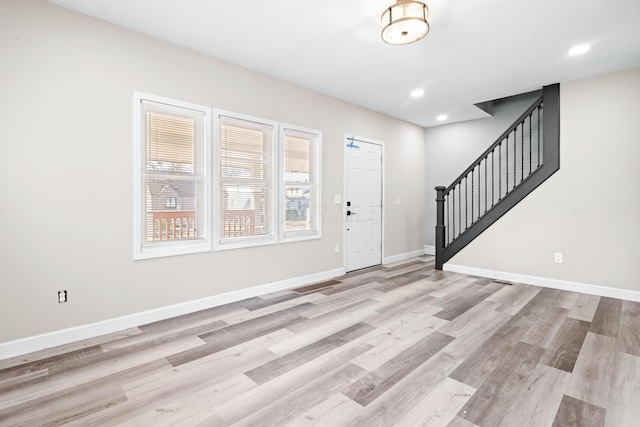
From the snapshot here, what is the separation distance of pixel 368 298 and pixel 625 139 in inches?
147

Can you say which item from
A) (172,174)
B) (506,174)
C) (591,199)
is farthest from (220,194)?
(591,199)

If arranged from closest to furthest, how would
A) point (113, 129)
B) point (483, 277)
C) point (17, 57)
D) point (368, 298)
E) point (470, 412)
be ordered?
1. point (470, 412)
2. point (17, 57)
3. point (113, 129)
4. point (368, 298)
5. point (483, 277)

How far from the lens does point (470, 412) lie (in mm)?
1723

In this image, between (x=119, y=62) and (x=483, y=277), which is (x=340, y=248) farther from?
(x=119, y=62)

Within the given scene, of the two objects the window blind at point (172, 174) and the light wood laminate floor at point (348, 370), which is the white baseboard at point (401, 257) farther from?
the window blind at point (172, 174)

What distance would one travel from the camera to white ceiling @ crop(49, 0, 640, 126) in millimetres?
2555

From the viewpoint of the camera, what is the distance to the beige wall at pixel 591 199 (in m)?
3.74

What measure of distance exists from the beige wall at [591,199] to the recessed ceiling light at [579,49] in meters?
0.98

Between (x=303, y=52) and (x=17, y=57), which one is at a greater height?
(x=303, y=52)

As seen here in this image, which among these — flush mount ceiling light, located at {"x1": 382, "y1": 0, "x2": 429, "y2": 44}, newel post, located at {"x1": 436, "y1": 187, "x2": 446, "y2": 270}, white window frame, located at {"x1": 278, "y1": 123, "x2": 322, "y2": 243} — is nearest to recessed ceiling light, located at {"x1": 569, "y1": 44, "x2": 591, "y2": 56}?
flush mount ceiling light, located at {"x1": 382, "y1": 0, "x2": 429, "y2": 44}

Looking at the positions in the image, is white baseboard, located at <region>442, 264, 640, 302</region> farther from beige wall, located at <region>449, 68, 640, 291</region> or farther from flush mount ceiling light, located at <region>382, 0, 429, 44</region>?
flush mount ceiling light, located at <region>382, 0, 429, 44</region>

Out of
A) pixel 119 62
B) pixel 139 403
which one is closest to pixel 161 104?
pixel 119 62

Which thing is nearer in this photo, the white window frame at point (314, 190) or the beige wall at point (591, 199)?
the beige wall at point (591, 199)

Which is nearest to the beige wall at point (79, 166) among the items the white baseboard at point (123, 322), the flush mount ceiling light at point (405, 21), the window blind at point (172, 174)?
the white baseboard at point (123, 322)
